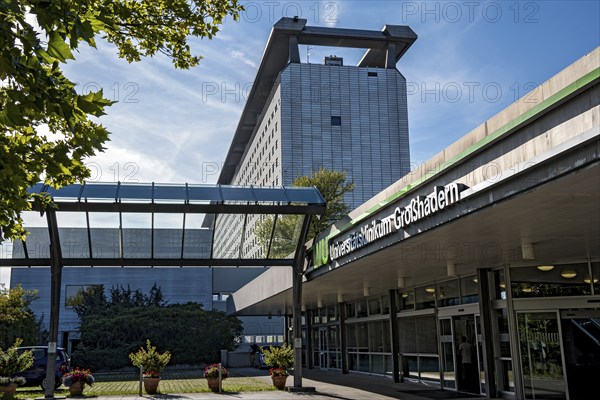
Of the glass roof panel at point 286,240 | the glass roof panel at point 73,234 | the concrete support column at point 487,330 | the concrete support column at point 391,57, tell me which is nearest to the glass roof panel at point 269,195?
the glass roof panel at point 286,240

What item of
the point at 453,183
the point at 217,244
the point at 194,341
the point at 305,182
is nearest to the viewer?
the point at 453,183

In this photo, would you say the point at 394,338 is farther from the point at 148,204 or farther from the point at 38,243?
the point at 38,243

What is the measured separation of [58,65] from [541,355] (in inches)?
513

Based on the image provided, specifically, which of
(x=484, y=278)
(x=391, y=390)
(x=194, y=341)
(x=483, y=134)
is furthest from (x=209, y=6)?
(x=194, y=341)

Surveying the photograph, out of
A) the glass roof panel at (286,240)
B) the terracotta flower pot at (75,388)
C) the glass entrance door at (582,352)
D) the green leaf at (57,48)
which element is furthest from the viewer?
the glass roof panel at (286,240)

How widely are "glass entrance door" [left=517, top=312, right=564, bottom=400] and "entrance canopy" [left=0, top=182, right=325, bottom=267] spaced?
645 centimetres

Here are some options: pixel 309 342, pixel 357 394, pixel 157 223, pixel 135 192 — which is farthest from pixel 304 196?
pixel 309 342

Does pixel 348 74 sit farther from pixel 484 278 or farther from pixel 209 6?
pixel 209 6

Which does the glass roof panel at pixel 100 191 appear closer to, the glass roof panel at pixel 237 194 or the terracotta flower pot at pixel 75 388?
the glass roof panel at pixel 237 194

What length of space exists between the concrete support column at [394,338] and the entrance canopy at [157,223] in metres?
4.81

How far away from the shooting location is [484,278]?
1683cm

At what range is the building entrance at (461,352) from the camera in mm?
17756

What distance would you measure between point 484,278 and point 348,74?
73030 mm

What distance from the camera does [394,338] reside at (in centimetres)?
2355
